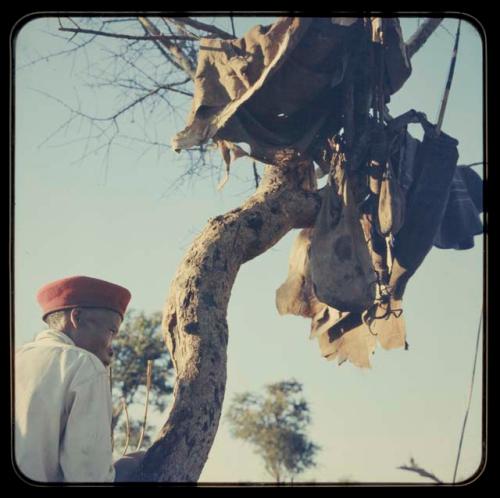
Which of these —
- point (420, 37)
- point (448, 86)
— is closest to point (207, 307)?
point (448, 86)

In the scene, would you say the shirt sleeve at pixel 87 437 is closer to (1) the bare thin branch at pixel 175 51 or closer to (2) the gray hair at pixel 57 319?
(2) the gray hair at pixel 57 319

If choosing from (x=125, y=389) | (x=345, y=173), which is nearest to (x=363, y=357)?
(x=345, y=173)

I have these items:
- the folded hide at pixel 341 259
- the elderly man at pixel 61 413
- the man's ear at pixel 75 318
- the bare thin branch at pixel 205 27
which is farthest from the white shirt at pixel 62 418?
the bare thin branch at pixel 205 27

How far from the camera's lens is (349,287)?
14.8 ft

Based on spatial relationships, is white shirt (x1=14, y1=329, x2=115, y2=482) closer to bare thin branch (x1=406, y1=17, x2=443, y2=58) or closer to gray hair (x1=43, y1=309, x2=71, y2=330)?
gray hair (x1=43, y1=309, x2=71, y2=330)

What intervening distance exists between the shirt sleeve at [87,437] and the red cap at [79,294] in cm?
41

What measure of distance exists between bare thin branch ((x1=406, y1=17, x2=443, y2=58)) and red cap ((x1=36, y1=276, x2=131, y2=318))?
5.60ft

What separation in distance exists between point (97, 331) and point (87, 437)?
496 mm

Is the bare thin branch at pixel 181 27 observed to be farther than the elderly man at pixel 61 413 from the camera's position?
Yes

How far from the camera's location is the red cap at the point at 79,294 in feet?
12.6

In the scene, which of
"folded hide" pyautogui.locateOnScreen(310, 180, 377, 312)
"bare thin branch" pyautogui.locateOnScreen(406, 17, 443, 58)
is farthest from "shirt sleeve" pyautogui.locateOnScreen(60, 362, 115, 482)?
"bare thin branch" pyautogui.locateOnScreen(406, 17, 443, 58)

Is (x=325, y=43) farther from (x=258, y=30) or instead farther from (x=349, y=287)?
(x=349, y=287)

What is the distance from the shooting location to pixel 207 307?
422 cm

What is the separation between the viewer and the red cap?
151 inches
